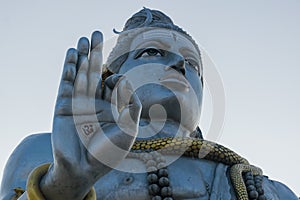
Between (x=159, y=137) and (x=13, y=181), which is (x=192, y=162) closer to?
(x=159, y=137)

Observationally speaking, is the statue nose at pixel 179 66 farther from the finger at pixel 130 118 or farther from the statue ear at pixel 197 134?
the finger at pixel 130 118

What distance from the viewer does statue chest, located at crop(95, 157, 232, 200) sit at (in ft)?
19.1

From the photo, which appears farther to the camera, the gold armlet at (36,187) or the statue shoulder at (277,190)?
the statue shoulder at (277,190)

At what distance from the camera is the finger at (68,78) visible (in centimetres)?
470

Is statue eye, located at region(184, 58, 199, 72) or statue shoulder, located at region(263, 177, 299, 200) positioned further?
statue eye, located at region(184, 58, 199, 72)

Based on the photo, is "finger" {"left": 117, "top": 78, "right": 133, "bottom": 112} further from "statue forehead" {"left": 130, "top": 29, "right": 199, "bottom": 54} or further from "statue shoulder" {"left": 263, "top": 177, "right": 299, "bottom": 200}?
"statue forehead" {"left": 130, "top": 29, "right": 199, "bottom": 54}

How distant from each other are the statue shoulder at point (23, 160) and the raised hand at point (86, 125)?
4.58ft

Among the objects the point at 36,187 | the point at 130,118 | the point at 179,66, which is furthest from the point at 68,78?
the point at 179,66

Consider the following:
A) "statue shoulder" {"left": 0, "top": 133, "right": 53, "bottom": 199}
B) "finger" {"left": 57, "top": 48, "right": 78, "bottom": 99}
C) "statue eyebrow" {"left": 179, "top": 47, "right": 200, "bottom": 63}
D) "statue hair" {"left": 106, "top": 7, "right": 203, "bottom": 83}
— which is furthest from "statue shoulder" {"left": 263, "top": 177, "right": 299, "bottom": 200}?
"finger" {"left": 57, "top": 48, "right": 78, "bottom": 99}

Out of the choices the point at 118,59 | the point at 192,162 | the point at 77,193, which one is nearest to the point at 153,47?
the point at 118,59

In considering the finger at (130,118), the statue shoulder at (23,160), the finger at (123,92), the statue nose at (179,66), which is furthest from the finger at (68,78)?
the statue nose at (179,66)

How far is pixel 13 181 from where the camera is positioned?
6164mm

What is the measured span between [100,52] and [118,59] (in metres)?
2.86

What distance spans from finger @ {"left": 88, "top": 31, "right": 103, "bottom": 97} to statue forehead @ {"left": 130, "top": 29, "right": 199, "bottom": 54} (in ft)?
8.47
